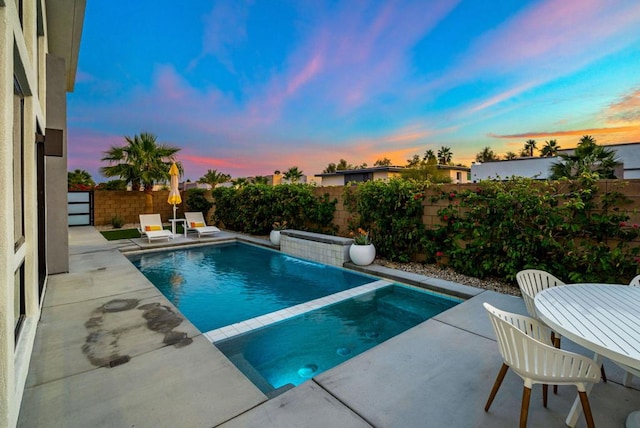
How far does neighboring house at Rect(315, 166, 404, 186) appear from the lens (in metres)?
30.0

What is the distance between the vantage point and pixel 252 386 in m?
2.38

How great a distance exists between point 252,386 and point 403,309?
299cm

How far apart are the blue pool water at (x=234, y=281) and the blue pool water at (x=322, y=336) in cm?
67

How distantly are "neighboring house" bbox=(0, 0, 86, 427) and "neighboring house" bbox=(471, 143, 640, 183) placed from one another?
1646cm

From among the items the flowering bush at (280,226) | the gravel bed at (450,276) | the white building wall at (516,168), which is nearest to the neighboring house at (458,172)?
the white building wall at (516,168)

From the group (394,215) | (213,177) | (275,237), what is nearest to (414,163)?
(213,177)

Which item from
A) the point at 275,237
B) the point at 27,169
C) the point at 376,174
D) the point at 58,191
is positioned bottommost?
the point at 275,237

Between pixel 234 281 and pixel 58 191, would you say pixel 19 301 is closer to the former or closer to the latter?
pixel 234 281

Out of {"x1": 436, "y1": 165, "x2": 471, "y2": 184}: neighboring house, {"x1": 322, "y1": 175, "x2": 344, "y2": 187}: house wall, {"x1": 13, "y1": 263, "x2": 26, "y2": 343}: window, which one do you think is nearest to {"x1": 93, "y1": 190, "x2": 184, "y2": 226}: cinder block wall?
{"x1": 13, "y1": 263, "x2": 26, "y2": 343}: window

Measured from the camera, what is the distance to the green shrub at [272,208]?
9.16 metres

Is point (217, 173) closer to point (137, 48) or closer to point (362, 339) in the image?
point (137, 48)

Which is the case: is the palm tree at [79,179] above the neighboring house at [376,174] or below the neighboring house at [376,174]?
below

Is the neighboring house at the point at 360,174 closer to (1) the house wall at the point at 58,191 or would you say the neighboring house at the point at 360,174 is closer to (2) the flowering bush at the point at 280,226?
(2) the flowering bush at the point at 280,226

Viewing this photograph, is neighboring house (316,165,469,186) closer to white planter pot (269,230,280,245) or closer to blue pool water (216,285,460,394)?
white planter pot (269,230,280,245)
